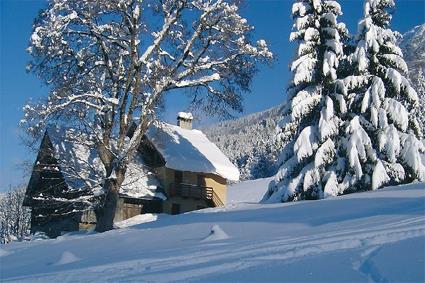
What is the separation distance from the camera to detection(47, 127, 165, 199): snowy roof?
22109 mm

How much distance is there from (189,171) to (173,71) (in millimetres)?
15432

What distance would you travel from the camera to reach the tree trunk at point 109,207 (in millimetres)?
20391

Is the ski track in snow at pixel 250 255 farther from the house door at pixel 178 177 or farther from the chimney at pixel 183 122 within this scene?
the chimney at pixel 183 122

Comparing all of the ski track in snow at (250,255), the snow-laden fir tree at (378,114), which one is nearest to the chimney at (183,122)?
the snow-laden fir tree at (378,114)

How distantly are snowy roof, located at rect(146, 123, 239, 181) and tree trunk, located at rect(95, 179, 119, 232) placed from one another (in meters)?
11.1

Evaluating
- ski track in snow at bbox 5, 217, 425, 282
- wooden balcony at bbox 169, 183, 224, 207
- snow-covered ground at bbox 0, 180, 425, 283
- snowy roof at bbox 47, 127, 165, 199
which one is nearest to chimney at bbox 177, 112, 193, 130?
wooden balcony at bbox 169, 183, 224, 207

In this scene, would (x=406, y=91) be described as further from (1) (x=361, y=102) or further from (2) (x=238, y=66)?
(2) (x=238, y=66)

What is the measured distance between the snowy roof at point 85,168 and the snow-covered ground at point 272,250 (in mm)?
8066

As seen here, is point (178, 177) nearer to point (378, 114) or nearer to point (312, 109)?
point (312, 109)

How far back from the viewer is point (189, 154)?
36.1m

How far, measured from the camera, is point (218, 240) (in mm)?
10148

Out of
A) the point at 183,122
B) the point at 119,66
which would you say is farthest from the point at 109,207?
the point at 183,122

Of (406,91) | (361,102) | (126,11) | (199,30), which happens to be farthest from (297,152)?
(126,11)

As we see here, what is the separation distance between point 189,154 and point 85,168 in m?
10.6
